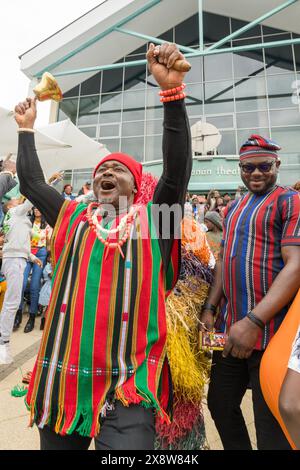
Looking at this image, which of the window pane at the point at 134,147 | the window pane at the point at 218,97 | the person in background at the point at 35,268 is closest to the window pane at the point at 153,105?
the window pane at the point at 134,147

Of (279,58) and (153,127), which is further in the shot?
(153,127)

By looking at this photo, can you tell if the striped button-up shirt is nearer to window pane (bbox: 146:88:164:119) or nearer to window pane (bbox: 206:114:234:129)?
window pane (bbox: 206:114:234:129)

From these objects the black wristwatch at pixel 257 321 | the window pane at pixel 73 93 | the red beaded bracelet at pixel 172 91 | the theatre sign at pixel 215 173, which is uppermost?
the window pane at pixel 73 93

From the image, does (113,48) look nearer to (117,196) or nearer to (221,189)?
(221,189)

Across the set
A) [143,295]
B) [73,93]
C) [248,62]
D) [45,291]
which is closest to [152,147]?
[73,93]

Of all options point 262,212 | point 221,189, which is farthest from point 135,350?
point 221,189

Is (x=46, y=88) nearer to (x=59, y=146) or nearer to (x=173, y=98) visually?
(x=173, y=98)

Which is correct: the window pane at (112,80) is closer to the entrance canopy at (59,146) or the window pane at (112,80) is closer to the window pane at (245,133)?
the window pane at (245,133)

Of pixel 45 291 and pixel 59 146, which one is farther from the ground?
pixel 59 146

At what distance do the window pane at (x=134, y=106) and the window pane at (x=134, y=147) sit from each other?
103 cm

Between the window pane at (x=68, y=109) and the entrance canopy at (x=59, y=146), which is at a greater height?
the window pane at (x=68, y=109)

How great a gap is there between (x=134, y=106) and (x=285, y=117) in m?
6.72

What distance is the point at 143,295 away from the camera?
121 cm

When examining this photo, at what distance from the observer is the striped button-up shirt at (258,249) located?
1.49 metres
